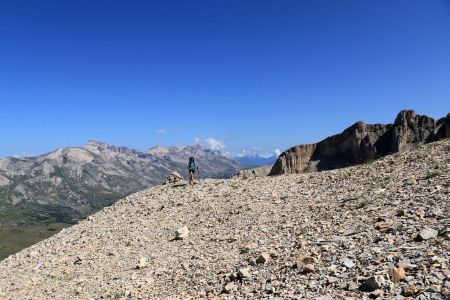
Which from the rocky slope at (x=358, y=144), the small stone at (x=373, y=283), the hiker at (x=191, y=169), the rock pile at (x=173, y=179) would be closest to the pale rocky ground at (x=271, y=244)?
the small stone at (x=373, y=283)

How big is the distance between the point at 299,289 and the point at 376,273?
2.33 metres

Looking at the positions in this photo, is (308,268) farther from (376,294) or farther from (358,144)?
(358,144)

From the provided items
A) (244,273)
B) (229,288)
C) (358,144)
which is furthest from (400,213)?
(358,144)

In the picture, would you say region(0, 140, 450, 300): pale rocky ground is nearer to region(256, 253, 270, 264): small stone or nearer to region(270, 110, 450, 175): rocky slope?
region(256, 253, 270, 264): small stone

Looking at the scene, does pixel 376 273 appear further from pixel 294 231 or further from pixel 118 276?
pixel 118 276

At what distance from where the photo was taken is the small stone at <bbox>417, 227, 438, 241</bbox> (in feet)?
43.3

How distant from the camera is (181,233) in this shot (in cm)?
2266

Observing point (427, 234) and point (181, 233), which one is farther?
point (181, 233)

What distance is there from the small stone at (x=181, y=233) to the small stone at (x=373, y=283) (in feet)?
42.3

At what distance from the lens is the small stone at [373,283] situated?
11.0 m

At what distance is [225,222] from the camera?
23.4 m

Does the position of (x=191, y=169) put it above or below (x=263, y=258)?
above

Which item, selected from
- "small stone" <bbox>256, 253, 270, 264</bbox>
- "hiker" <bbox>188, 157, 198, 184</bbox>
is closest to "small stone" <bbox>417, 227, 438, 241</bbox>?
"small stone" <bbox>256, 253, 270, 264</bbox>

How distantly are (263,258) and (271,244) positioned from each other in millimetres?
2150
